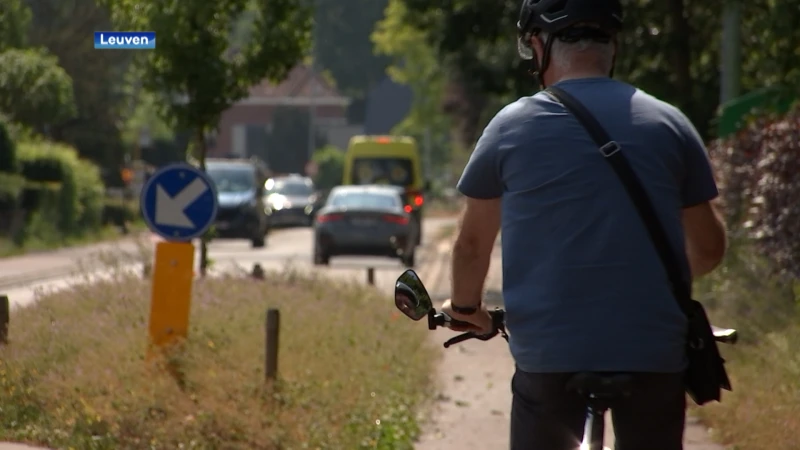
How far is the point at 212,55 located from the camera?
14.2 metres

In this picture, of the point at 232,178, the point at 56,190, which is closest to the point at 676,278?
the point at 56,190

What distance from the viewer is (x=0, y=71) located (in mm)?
12773

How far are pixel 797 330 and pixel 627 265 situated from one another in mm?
6168

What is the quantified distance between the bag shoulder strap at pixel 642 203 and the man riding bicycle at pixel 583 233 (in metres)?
0.02

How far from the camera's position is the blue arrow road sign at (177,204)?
10.1 m

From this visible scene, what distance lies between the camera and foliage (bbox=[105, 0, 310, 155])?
1366 cm

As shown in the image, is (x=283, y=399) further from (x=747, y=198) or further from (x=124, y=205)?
(x=124, y=205)

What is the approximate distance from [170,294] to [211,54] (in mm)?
5110

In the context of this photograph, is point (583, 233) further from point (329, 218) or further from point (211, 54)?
point (329, 218)

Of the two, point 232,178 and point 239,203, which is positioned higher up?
point 232,178

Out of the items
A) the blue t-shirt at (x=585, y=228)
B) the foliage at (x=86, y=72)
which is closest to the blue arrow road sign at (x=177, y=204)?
the blue t-shirt at (x=585, y=228)

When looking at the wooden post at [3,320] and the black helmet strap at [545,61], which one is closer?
the black helmet strap at [545,61]

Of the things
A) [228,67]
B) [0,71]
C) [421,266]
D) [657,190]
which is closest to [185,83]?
[228,67]

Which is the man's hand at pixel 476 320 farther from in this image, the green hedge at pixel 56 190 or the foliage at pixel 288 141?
the foliage at pixel 288 141
